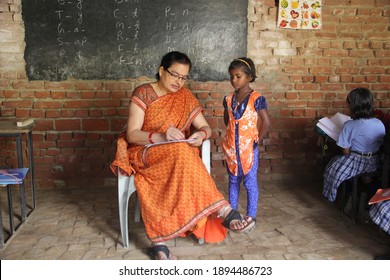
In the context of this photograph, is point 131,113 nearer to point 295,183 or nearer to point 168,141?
point 168,141

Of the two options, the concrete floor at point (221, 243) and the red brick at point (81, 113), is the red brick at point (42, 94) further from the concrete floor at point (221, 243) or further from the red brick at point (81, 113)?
the concrete floor at point (221, 243)

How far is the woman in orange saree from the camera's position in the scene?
7.86ft

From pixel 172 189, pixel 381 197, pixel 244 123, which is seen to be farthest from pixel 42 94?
pixel 381 197

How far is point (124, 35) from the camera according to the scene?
368cm

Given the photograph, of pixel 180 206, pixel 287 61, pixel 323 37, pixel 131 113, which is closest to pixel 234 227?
pixel 180 206

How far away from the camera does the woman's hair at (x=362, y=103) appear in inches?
111

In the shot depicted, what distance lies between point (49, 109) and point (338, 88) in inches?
117

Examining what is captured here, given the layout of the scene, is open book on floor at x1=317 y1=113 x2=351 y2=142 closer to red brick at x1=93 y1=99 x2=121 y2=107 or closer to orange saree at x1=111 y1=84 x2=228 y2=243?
orange saree at x1=111 y1=84 x2=228 y2=243

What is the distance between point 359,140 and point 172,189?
1510mm

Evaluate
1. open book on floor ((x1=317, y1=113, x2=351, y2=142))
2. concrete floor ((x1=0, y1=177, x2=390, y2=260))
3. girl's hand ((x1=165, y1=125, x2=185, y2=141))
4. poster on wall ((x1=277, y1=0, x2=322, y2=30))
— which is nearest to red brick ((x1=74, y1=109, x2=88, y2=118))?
concrete floor ((x1=0, y1=177, x2=390, y2=260))

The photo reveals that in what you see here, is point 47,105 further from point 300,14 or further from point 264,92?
point 300,14

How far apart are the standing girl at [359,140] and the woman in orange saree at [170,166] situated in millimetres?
1035

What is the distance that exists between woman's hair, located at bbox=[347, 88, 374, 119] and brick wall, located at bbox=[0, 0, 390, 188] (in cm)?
113

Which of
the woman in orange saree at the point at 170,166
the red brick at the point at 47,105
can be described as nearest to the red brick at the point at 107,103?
the red brick at the point at 47,105
